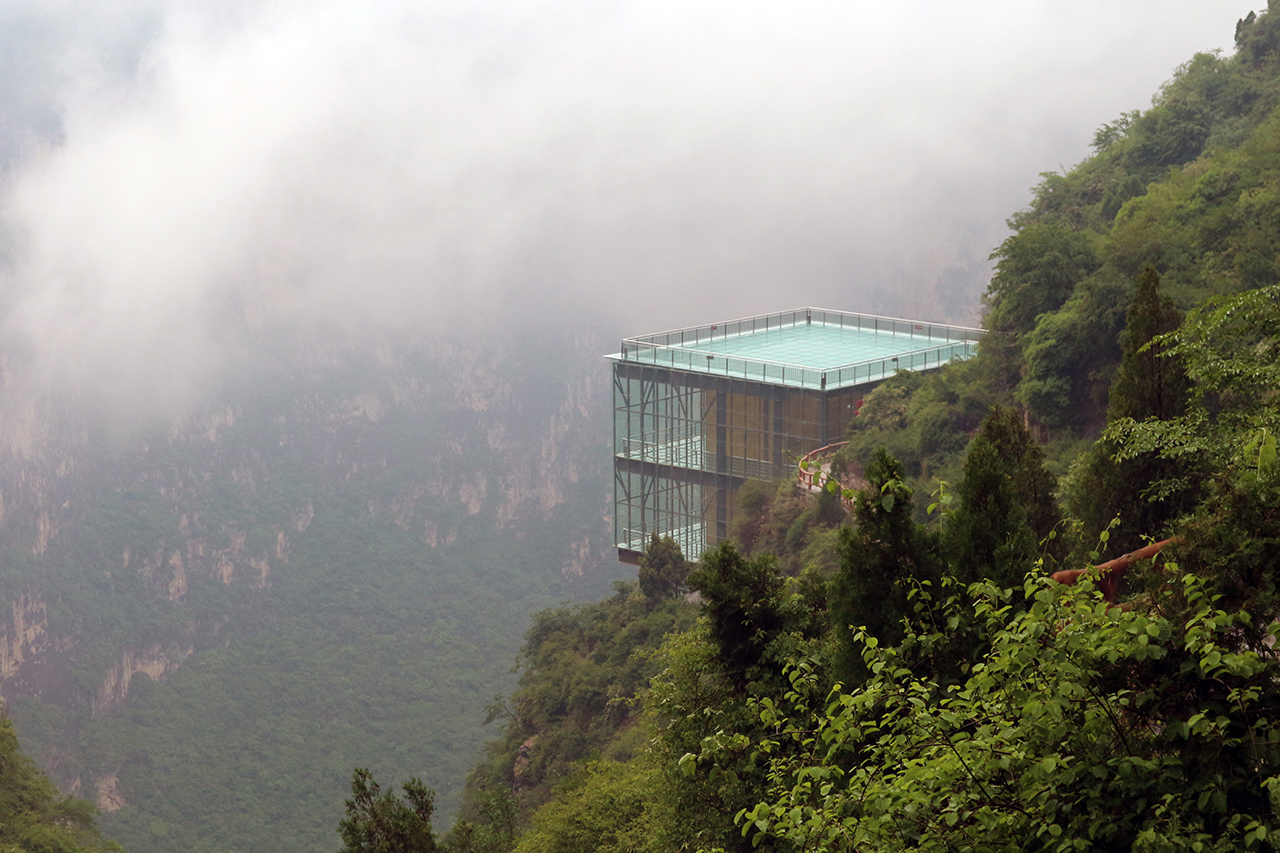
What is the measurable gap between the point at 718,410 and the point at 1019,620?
4472 cm

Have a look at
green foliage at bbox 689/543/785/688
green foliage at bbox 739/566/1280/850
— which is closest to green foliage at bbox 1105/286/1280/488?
green foliage at bbox 689/543/785/688

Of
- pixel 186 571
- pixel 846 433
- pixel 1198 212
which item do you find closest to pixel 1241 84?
pixel 1198 212

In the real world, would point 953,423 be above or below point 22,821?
above

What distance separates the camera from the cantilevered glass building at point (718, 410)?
49938mm

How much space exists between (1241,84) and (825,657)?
166 ft

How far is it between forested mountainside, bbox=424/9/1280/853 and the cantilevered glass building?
10.3ft

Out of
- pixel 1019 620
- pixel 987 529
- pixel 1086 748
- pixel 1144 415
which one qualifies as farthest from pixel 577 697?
pixel 1086 748

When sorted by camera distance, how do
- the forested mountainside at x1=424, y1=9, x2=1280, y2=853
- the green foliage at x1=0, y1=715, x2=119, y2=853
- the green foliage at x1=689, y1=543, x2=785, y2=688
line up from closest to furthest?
the forested mountainside at x1=424, y1=9, x2=1280, y2=853
the green foliage at x1=689, y1=543, x2=785, y2=688
the green foliage at x1=0, y1=715, x2=119, y2=853

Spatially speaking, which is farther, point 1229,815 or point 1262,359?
point 1262,359

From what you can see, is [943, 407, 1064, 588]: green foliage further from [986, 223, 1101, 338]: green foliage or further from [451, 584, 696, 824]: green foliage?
[986, 223, 1101, 338]: green foliage

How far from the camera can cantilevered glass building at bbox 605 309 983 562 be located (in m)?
49.9

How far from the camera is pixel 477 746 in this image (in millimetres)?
117562

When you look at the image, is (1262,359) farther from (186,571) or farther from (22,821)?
(186,571)

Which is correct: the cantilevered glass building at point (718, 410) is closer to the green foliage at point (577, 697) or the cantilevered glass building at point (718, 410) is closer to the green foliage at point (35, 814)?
the green foliage at point (577, 697)
